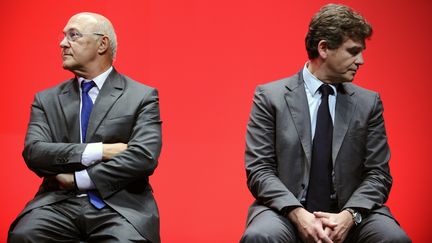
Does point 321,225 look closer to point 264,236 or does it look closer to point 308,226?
point 308,226

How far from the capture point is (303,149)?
3832 mm

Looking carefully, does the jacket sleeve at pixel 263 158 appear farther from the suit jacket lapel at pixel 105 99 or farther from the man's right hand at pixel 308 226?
the suit jacket lapel at pixel 105 99

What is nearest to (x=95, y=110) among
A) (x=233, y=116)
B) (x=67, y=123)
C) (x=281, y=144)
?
(x=67, y=123)

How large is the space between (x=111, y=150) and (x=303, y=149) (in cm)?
94

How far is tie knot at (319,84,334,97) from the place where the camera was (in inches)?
156

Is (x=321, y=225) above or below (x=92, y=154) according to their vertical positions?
below

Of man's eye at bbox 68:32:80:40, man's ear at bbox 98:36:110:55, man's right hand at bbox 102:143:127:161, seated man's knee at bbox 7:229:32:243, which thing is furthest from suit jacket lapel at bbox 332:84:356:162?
seated man's knee at bbox 7:229:32:243

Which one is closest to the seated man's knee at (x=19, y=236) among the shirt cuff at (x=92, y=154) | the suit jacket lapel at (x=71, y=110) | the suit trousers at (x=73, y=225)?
the suit trousers at (x=73, y=225)

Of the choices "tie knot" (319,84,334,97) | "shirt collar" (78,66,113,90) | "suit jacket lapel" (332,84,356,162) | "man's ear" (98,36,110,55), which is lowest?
"suit jacket lapel" (332,84,356,162)

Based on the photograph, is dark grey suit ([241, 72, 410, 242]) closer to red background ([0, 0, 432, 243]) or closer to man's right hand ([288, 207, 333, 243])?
man's right hand ([288, 207, 333, 243])

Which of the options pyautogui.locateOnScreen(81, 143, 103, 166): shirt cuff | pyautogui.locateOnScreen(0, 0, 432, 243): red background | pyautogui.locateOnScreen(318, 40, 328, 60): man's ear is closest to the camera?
pyautogui.locateOnScreen(81, 143, 103, 166): shirt cuff

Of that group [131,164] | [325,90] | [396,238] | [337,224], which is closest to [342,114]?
[325,90]

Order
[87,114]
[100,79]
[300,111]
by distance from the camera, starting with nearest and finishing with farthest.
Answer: [300,111] < [87,114] < [100,79]

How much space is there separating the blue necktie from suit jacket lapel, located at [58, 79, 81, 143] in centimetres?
3
